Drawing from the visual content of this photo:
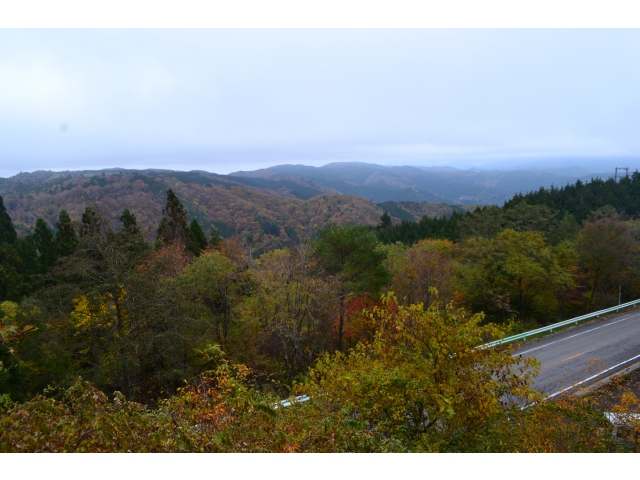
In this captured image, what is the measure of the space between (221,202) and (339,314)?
394 feet

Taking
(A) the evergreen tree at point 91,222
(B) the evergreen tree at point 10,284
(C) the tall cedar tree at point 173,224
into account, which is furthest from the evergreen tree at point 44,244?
(A) the evergreen tree at point 91,222

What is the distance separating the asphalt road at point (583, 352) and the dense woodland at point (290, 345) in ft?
9.90

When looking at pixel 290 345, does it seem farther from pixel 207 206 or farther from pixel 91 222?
pixel 207 206

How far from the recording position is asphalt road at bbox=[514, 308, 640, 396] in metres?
13.3

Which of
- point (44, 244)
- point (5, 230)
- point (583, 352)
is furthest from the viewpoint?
point (5, 230)

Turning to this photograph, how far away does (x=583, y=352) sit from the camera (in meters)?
16.0

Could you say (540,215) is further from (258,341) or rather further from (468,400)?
(468,400)

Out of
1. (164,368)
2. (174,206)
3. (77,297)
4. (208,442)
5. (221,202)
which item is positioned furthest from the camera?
(221,202)

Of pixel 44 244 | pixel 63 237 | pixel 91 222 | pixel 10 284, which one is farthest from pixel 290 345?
pixel 44 244

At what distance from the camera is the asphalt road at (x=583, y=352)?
13.3 m

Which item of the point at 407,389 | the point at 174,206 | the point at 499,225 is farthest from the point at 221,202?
the point at 407,389

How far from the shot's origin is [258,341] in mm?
16391

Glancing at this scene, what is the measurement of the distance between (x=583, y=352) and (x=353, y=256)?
11137 millimetres

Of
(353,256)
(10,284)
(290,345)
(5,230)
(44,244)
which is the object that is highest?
(5,230)
